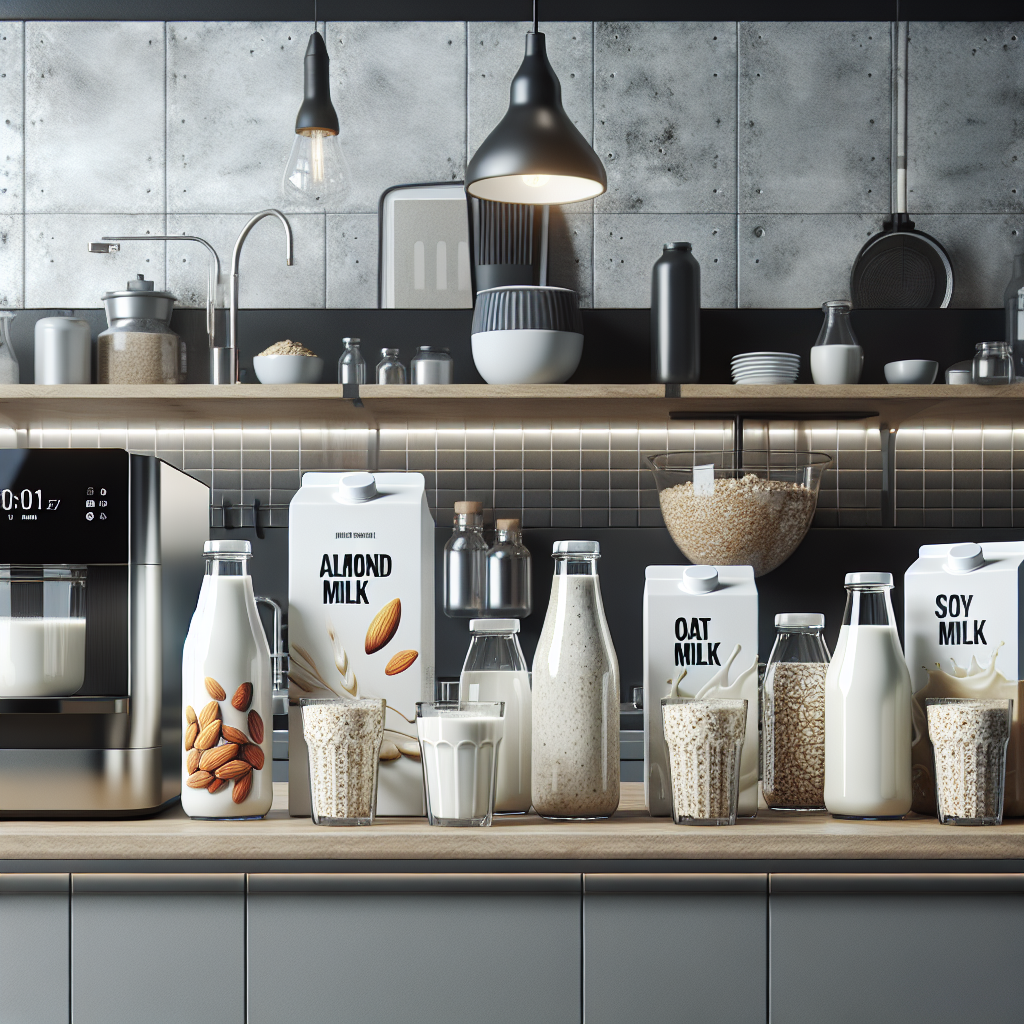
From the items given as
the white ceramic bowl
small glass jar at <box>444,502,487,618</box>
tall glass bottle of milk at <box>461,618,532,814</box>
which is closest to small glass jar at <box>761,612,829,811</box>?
tall glass bottle of milk at <box>461,618,532,814</box>

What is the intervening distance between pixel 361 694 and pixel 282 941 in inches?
9.0

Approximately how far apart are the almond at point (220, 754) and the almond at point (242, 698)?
0.04m

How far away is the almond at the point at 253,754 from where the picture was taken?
3.16ft

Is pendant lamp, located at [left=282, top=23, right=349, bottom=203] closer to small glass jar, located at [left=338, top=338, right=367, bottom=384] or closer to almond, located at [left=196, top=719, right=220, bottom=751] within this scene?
small glass jar, located at [left=338, top=338, right=367, bottom=384]

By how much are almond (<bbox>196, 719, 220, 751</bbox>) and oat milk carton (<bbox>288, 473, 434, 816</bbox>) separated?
3.0 inches

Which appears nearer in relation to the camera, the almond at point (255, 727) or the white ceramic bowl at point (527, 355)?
the almond at point (255, 727)

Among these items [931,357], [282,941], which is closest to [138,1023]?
[282,941]

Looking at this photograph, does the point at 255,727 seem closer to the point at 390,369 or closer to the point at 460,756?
the point at 460,756

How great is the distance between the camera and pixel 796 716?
1010 mm

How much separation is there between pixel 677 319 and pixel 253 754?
197 cm

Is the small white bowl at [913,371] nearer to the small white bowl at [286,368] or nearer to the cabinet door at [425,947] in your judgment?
the small white bowl at [286,368]

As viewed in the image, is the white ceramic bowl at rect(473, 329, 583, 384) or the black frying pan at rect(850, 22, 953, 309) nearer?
the white ceramic bowl at rect(473, 329, 583, 384)

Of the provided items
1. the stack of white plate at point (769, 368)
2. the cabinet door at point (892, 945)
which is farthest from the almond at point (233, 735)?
the stack of white plate at point (769, 368)

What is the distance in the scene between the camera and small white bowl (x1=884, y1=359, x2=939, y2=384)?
2.70 m
